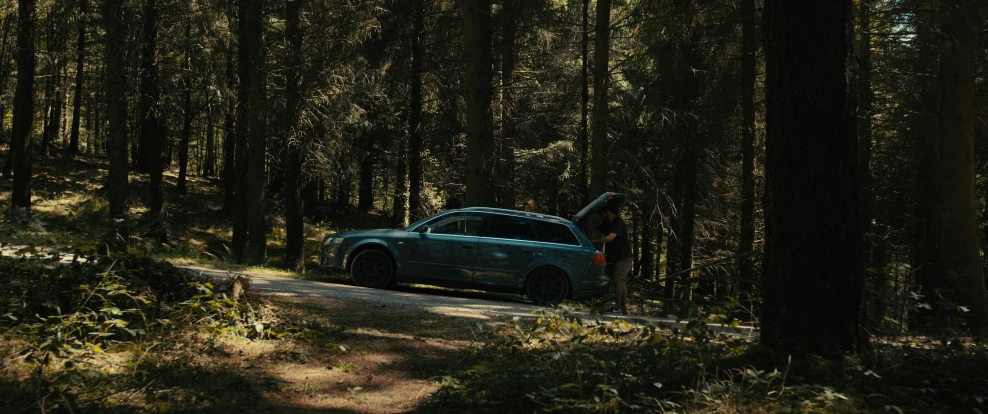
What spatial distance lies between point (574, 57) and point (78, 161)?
80.3ft

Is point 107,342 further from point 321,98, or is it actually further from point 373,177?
point 373,177

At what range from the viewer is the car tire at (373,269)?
13406 millimetres

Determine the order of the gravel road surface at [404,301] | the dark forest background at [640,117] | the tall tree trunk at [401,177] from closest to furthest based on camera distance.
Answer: the dark forest background at [640,117]
the gravel road surface at [404,301]
the tall tree trunk at [401,177]

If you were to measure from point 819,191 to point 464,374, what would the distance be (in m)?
3.02

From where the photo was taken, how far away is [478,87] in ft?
49.1

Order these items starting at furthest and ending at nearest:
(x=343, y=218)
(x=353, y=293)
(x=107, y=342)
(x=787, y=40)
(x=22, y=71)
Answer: (x=343, y=218)
(x=22, y=71)
(x=353, y=293)
(x=107, y=342)
(x=787, y=40)

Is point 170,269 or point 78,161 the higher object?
point 78,161

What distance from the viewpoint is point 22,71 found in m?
23.3

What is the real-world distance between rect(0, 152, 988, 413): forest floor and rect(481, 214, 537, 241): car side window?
5726 millimetres

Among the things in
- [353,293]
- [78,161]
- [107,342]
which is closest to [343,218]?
[78,161]

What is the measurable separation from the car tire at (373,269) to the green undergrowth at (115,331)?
593 cm

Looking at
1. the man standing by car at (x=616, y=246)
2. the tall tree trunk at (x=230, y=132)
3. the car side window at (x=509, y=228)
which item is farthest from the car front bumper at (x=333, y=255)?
the tall tree trunk at (x=230, y=132)

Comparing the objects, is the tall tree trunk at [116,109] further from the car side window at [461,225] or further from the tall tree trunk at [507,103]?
the tall tree trunk at [507,103]

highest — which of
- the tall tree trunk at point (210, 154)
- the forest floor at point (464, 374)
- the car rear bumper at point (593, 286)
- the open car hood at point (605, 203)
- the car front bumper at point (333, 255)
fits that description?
the tall tree trunk at point (210, 154)
